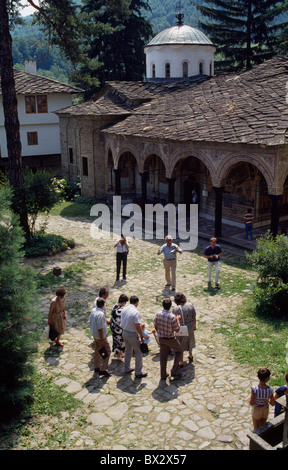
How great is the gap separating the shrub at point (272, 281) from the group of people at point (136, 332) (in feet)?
9.06

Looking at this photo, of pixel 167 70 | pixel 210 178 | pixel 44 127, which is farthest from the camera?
pixel 44 127

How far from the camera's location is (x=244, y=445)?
6.41 meters

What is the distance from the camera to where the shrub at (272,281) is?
34.2 feet

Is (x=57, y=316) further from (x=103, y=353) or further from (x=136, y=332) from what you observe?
(x=136, y=332)

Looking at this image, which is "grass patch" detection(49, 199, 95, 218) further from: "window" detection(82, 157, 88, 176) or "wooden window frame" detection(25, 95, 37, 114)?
"wooden window frame" detection(25, 95, 37, 114)

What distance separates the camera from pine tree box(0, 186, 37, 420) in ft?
22.3

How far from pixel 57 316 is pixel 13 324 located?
2.09m

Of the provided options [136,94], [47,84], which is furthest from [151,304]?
[47,84]

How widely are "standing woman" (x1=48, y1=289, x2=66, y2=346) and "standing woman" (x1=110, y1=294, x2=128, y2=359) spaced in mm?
1127

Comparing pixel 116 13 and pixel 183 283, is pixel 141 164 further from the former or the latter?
pixel 183 283

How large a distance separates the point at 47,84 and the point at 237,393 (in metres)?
27.9

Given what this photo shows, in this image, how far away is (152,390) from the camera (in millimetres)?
7859

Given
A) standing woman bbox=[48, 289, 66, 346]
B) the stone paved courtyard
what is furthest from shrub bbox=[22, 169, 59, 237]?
standing woman bbox=[48, 289, 66, 346]

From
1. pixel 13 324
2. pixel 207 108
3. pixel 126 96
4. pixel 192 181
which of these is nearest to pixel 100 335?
pixel 13 324
